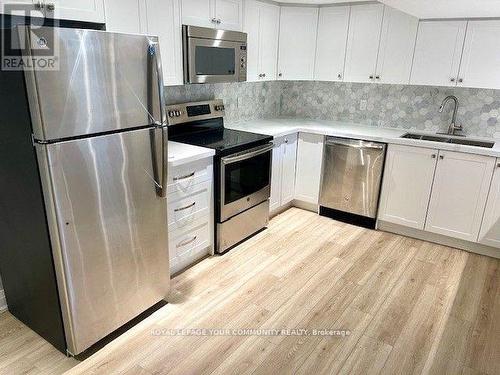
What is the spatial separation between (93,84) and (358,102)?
3.10m

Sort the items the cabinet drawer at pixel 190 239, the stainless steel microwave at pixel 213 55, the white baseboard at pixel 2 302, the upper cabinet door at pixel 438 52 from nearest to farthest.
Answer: the white baseboard at pixel 2 302
the cabinet drawer at pixel 190 239
the stainless steel microwave at pixel 213 55
the upper cabinet door at pixel 438 52

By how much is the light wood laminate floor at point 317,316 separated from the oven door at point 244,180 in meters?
0.40

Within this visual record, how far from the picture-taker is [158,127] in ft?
6.69

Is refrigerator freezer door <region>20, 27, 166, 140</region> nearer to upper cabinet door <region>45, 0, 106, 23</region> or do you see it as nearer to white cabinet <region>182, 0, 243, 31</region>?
upper cabinet door <region>45, 0, 106, 23</region>

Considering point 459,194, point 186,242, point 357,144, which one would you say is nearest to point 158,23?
point 186,242

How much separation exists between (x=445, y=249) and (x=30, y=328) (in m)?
3.34

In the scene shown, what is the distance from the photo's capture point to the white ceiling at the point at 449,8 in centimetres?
247

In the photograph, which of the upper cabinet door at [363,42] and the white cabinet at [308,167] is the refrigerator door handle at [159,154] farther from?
the upper cabinet door at [363,42]

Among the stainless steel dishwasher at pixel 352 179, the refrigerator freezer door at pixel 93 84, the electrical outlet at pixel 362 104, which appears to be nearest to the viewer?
the refrigerator freezer door at pixel 93 84

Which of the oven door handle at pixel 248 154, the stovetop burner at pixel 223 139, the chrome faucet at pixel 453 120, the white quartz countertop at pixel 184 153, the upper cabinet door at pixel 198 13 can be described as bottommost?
the oven door handle at pixel 248 154

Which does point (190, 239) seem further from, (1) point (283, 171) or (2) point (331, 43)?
(2) point (331, 43)

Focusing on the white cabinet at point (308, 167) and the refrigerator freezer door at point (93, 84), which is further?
the white cabinet at point (308, 167)

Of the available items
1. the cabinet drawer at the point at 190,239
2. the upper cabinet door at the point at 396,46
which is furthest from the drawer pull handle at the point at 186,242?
the upper cabinet door at the point at 396,46

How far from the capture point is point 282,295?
260 cm
